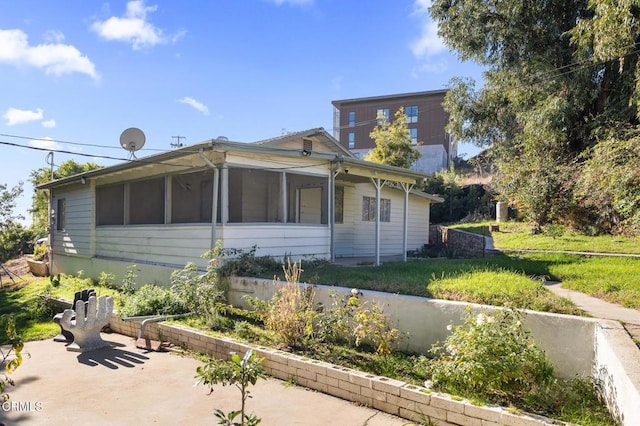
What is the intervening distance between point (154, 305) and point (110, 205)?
6810 millimetres

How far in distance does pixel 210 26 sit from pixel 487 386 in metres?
10.5

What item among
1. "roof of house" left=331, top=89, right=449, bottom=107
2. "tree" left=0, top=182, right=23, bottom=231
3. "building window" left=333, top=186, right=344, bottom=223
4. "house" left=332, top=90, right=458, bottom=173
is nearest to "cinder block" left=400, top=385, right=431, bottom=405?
"building window" left=333, top=186, right=344, bottom=223

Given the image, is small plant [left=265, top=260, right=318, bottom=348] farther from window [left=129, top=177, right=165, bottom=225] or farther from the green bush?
window [left=129, top=177, right=165, bottom=225]

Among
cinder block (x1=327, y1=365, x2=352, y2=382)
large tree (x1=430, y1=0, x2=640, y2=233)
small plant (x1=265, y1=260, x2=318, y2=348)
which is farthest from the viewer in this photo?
large tree (x1=430, y1=0, x2=640, y2=233)

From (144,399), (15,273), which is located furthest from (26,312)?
(15,273)

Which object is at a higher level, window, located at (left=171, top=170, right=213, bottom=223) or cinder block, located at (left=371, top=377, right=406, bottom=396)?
window, located at (left=171, top=170, right=213, bottom=223)

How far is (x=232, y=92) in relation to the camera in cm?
1449

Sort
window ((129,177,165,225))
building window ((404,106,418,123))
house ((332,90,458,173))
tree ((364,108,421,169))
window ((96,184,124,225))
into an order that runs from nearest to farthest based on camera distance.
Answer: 1. window ((129,177,165,225))
2. window ((96,184,124,225))
3. tree ((364,108,421,169))
4. house ((332,90,458,173))
5. building window ((404,106,418,123))

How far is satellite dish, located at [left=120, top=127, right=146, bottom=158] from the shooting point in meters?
9.35

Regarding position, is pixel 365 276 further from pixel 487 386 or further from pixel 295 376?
pixel 487 386

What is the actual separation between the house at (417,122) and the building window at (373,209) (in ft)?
74.2

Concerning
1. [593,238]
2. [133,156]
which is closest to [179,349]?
[133,156]

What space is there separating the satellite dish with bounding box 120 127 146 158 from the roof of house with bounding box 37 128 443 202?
12.9 inches

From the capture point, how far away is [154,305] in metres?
6.84
